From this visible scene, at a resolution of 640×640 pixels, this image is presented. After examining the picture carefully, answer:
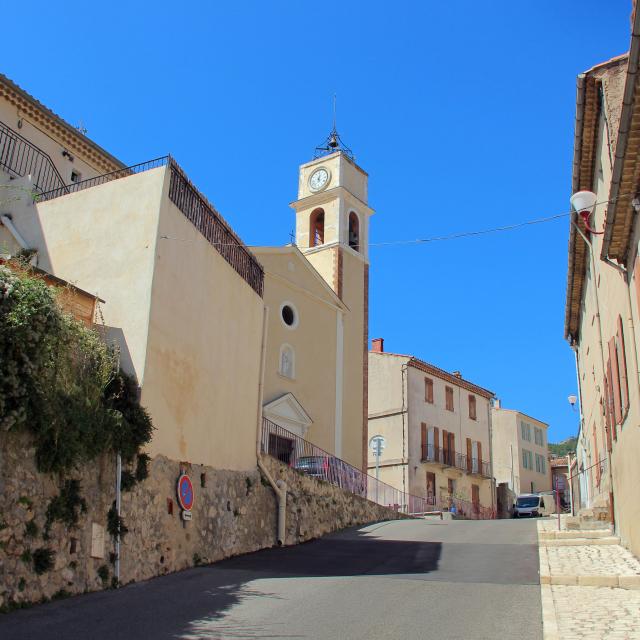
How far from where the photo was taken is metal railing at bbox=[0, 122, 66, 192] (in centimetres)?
1711

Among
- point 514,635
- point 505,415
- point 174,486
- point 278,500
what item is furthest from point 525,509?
point 514,635

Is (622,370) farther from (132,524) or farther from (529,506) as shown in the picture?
(529,506)

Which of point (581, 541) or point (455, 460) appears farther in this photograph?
point (455, 460)

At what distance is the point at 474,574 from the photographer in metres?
11.4

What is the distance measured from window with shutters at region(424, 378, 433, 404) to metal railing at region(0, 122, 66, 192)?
84.7ft

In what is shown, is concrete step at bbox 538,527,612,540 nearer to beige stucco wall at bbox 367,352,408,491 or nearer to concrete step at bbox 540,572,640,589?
concrete step at bbox 540,572,640,589

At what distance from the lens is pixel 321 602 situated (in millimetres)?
9195

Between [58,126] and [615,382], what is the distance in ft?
47.4

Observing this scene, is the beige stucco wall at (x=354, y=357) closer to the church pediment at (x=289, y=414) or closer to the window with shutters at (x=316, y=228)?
the window with shutters at (x=316, y=228)

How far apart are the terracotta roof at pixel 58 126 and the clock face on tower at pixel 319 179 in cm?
1321

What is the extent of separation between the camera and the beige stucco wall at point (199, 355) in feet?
40.1

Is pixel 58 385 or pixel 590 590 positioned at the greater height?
pixel 58 385

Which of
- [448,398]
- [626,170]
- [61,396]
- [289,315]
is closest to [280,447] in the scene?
[289,315]

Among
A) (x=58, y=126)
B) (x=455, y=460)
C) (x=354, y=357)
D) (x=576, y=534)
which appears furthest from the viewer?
(x=455, y=460)
